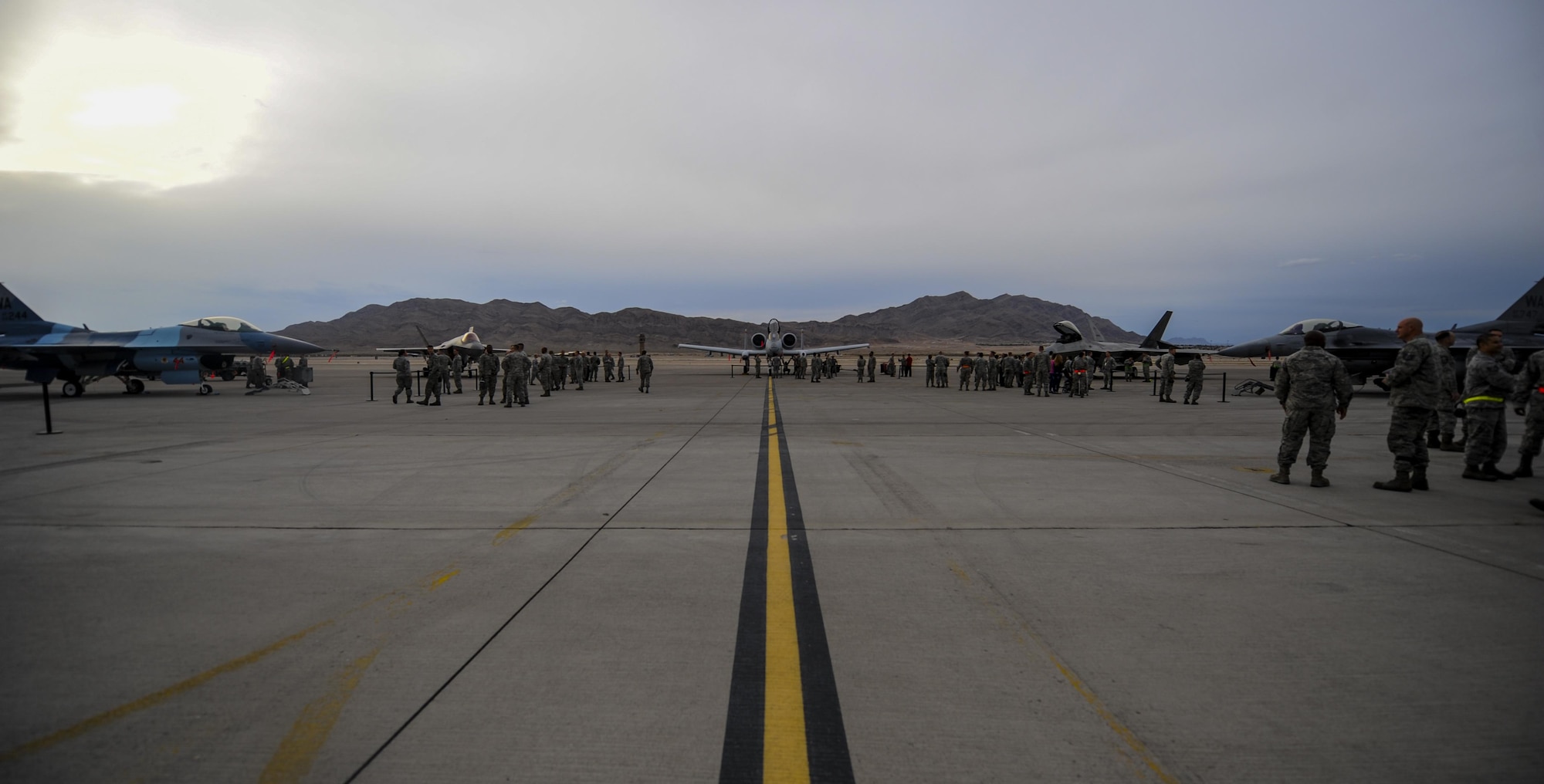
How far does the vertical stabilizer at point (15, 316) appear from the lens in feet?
69.2

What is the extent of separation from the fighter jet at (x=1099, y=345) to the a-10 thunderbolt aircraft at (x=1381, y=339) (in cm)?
744

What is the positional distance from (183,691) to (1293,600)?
5346 millimetres

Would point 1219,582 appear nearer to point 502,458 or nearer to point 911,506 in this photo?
point 911,506

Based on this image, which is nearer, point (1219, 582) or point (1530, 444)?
point (1219, 582)

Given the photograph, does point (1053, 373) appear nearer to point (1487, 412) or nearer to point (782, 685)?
point (1487, 412)

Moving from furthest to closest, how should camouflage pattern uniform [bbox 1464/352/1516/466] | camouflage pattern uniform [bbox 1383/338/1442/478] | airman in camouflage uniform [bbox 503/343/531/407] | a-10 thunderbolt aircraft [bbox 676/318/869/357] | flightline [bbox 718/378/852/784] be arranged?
1. a-10 thunderbolt aircraft [bbox 676/318/869/357]
2. airman in camouflage uniform [bbox 503/343/531/407]
3. camouflage pattern uniform [bbox 1464/352/1516/466]
4. camouflage pattern uniform [bbox 1383/338/1442/478]
5. flightline [bbox 718/378/852/784]

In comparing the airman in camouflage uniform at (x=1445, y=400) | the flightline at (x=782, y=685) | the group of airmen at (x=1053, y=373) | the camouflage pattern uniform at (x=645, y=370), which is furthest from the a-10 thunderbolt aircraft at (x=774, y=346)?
the flightline at (x=782, y=685)

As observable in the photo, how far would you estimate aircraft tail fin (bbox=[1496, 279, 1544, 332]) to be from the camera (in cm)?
1883

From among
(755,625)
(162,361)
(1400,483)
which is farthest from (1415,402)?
(162,361)

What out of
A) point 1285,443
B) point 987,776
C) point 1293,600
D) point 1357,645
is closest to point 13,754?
point 987,776

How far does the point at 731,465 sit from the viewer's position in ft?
28.4

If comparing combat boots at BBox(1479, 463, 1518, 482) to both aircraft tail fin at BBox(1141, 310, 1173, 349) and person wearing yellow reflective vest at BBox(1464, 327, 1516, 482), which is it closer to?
person wearing yellow reflective vest at BBox(1464, 327, 1516, 482)

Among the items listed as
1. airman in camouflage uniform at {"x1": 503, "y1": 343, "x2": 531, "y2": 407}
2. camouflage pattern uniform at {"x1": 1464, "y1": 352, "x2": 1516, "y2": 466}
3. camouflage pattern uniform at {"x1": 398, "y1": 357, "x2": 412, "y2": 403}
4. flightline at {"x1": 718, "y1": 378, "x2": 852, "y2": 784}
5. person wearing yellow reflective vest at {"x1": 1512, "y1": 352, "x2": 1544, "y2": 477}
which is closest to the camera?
flightline at {"x1": 718, "y1": 378, "x2": 852, "y2": 784}

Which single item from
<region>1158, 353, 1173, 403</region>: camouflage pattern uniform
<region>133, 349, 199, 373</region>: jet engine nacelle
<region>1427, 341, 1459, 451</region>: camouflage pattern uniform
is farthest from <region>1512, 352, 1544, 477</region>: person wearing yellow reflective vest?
<region>133, 349, 199, 373</region>: jet engine nacelle
